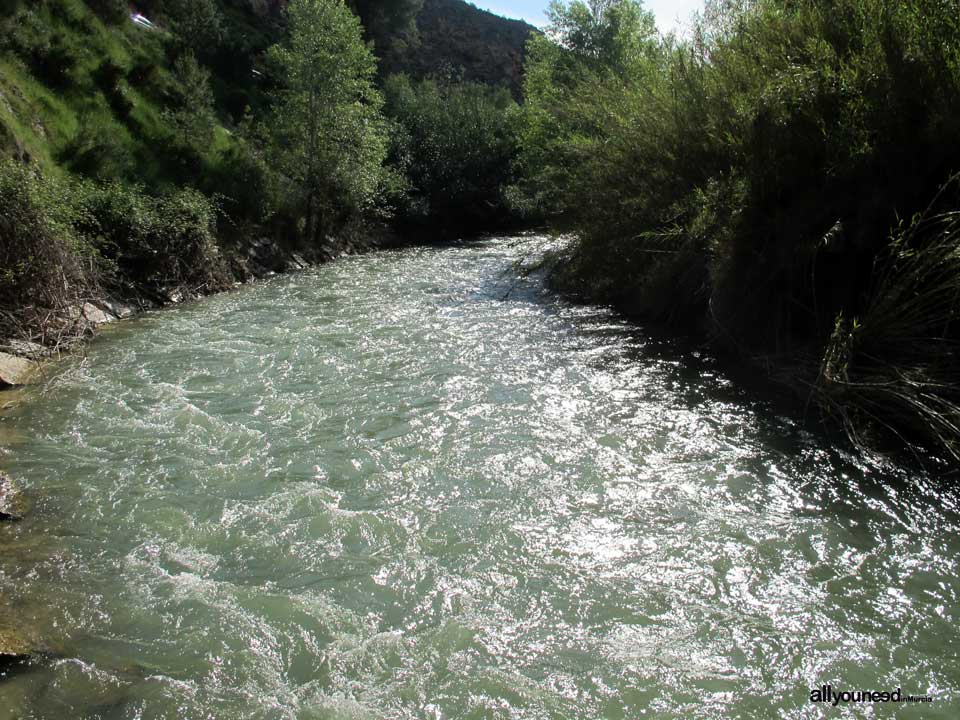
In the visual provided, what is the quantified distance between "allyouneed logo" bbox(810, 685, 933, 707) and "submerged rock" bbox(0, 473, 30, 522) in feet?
19.5

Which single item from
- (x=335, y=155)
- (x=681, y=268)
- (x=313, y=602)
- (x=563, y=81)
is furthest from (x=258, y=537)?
(x=563, y=81)

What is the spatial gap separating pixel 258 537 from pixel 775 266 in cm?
755

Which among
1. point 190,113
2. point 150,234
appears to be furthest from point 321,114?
point 150,234

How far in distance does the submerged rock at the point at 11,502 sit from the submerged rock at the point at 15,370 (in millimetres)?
3232

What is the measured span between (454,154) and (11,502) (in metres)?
30.0

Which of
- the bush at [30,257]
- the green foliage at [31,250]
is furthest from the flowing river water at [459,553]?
the green foliage at [31,250]

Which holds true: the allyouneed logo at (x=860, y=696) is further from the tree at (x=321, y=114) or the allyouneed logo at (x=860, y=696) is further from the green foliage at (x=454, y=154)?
the green foliage at (x=454, y=154)

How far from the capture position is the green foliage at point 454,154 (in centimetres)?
3172

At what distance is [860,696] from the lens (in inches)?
148

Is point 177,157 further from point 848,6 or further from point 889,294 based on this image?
point 889,294

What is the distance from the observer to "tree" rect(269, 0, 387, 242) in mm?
22266

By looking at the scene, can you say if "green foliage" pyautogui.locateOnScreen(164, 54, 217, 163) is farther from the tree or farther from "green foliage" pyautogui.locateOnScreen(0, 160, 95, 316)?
"green foliage" pyautogui.locateOnScreen(0, 160, 95, 316)

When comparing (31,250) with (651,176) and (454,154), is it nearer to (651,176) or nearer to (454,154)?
(651,176)

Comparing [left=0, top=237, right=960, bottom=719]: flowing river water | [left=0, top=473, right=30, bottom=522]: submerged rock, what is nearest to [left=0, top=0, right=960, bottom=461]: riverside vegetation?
[left=0, top=237, right=960, bottom=719]: flowing river water
